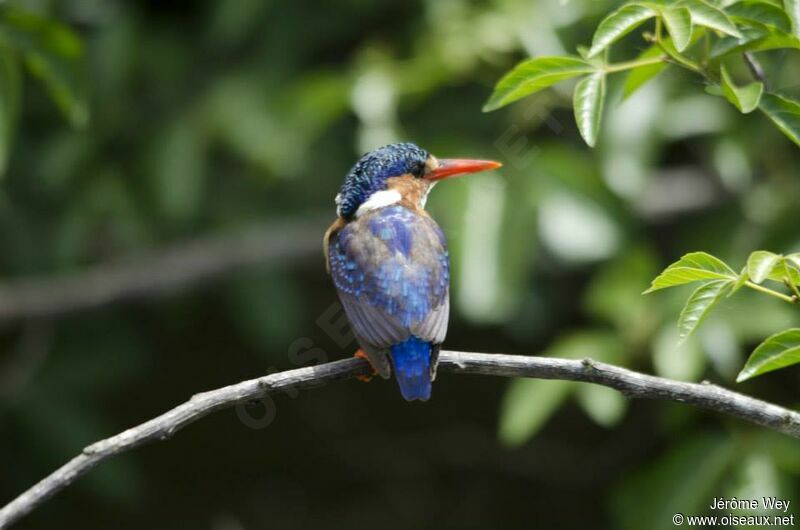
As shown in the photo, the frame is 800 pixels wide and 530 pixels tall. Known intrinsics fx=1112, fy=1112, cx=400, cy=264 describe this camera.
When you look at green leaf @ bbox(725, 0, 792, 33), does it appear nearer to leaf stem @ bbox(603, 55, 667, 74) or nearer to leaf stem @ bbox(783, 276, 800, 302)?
leaf stem @ bbox(603, 55, 667, 74)

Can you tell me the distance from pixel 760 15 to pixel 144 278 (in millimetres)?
2750

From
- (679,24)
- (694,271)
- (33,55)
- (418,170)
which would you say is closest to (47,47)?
(33,55)

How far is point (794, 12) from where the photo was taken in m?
1.67

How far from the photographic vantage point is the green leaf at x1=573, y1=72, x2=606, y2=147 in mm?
1754

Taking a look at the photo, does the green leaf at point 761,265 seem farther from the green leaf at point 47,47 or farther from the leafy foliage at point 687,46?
the green leaf at point 47,47

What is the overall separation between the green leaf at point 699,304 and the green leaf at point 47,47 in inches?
64.0

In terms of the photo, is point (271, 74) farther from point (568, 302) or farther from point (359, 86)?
point (568, 302)

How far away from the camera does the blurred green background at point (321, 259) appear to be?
304cm

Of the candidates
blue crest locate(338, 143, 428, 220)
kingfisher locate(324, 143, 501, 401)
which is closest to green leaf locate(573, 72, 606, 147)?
kingfisher locate(324, 143, 501, 401)

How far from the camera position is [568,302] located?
13.6 feet

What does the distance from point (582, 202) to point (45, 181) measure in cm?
180

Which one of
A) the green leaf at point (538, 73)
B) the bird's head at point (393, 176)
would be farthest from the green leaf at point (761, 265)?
the bird's head at point (393, 176)

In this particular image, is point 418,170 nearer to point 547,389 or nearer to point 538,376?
point 547,389

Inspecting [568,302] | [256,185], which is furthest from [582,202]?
[256,185]
